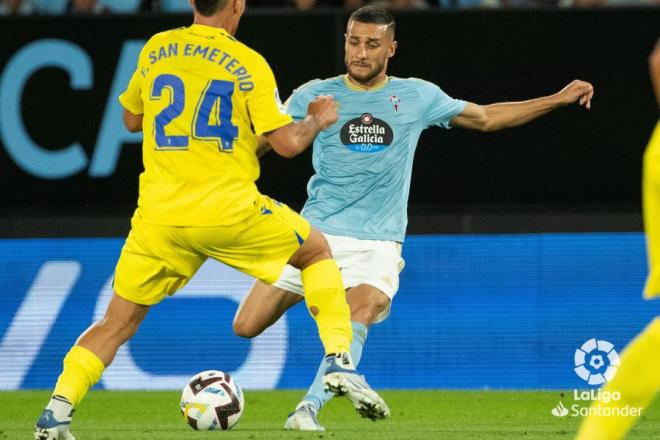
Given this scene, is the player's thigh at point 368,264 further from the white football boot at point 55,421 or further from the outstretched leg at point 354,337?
the white football boot at point 55,421

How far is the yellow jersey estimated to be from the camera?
6.29m

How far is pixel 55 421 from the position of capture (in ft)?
20.5

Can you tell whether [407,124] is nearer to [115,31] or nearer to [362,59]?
[362,59]

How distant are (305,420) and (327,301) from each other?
1.20m

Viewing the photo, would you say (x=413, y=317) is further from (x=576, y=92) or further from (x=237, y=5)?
(x=237, y=5)

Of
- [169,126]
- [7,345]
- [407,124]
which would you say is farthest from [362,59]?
[7,345]

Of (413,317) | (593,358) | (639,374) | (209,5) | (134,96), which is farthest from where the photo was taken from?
(413,317)

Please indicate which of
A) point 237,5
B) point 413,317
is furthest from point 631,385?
point 413,317

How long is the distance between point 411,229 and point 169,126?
13.9 ft

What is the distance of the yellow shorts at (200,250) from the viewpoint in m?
6.36

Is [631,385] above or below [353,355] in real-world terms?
below

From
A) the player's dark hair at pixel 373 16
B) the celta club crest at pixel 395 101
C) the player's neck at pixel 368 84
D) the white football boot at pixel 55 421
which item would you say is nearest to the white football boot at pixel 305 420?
the white football boot at pixel 55 421

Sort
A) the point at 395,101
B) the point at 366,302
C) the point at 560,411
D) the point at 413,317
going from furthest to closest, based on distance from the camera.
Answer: the point at 413,317 → the point at 560,411 → the point at 395,101 → the point at 366,302

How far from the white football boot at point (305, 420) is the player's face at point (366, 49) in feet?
5.96
